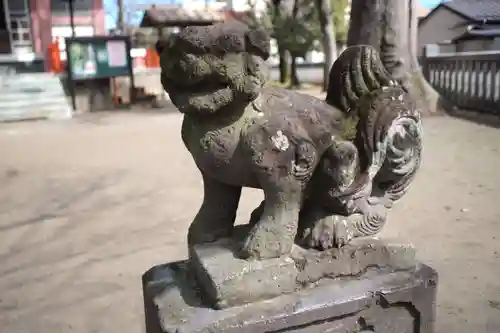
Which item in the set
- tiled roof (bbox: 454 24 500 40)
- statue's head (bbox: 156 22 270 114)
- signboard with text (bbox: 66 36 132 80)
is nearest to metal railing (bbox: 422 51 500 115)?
tiled roof (bbox: 454 24 500 40)

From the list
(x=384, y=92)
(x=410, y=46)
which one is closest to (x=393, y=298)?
(x=384, y=92)

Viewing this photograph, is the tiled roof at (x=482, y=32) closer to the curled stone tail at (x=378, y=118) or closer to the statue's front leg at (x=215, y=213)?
the curled stone tail at (x=378, y=118)

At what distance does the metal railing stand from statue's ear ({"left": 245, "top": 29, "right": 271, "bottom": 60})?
7.27 metres

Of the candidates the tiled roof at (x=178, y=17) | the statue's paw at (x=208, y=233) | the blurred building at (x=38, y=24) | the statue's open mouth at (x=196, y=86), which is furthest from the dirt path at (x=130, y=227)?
the blurred building at (x=38, y=24)

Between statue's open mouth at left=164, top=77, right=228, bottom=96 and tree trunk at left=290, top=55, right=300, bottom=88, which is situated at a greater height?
statue's open mouth at left=164, top=77, right=228, bottom=96

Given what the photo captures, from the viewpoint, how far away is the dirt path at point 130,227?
246 centimetres

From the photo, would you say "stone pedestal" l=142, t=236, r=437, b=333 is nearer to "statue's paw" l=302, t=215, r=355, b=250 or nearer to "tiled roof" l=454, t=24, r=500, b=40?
"statue's paw" l=302, t=215, r=355, b=250

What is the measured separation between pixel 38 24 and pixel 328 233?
57.6 ft

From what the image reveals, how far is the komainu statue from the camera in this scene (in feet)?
4.18

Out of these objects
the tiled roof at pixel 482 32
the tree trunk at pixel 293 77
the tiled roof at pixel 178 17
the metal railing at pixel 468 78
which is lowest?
the tree trunk at pixel 293 77

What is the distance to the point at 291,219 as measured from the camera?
4.57 ft

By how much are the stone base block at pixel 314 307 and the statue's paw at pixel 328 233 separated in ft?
0.34

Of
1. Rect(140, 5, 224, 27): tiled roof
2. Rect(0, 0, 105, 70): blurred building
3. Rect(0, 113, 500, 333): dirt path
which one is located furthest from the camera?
Rect(0, 0, 105, 70): blurred building

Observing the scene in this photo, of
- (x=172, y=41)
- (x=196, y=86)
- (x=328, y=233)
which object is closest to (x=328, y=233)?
(x=328, y=233)
